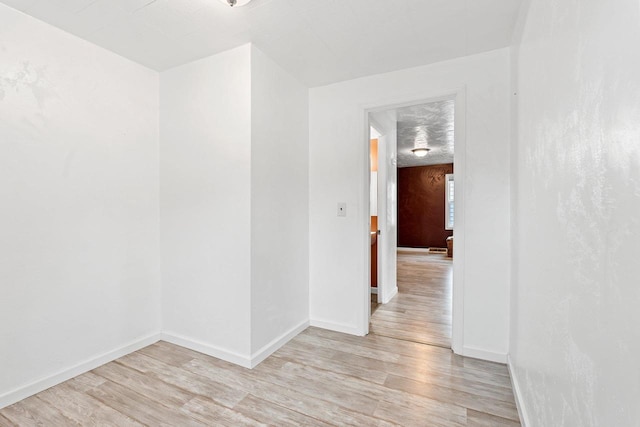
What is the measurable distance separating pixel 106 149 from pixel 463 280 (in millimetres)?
2875

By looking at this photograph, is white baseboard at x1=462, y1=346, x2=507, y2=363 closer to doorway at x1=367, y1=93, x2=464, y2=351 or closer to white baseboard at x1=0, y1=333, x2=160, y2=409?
doorway at x1=367, y1=93, x2=464, y2=351

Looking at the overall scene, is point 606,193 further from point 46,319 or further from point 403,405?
point 46,319

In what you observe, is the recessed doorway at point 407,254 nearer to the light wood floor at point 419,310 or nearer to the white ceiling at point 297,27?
the light wood floor at point 419,310

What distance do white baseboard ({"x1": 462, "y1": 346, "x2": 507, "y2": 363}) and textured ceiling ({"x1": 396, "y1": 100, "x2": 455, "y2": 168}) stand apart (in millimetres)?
2387

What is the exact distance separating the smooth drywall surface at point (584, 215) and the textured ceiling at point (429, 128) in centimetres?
225

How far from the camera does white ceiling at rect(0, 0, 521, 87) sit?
5.87 feet

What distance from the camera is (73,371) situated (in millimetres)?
2057

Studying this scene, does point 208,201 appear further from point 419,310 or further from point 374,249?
point 419,310

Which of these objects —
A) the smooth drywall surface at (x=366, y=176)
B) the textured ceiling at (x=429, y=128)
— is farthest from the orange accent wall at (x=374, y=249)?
the smooth drywall surface at (x=366, y=176)

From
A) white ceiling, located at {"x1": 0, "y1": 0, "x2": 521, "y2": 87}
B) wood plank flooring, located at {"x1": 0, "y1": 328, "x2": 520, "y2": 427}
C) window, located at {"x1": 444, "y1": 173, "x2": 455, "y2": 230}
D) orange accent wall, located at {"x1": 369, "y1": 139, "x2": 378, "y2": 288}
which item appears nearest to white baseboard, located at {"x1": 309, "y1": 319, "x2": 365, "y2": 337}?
wood plank flooring, located at {"x1": 0, "y1": 328, "x2": 520, "y2": 427}

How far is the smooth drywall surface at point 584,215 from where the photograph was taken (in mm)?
619

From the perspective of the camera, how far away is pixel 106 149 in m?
2.28

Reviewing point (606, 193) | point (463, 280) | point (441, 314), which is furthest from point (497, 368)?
point (606, 193)

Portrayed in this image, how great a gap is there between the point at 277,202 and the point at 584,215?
197cm
